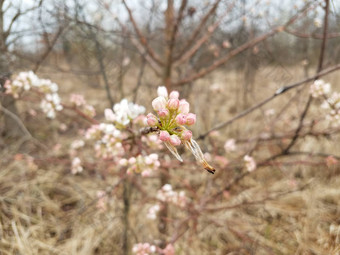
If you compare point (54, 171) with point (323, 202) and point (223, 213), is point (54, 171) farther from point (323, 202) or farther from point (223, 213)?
point (323, 202)

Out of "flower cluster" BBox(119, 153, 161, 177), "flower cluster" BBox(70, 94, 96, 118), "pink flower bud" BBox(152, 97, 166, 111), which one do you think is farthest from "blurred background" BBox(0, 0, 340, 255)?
"pink flower bud" BBox(152, 97, 166, 111)

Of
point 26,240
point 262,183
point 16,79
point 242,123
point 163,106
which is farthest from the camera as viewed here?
point 242,123

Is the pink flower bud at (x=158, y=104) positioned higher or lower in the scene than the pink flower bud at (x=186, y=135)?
higher

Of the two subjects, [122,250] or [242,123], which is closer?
[122,250]

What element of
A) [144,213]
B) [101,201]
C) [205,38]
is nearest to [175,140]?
[101,201]

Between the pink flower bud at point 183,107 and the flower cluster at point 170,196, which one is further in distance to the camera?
the flower cluster at point 170,196

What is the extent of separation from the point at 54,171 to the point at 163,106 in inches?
81.3

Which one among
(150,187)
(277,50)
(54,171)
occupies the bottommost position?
(150,187)

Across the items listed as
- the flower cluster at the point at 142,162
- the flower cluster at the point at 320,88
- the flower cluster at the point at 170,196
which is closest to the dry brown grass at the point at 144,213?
the flower cluster at the point at 170,196

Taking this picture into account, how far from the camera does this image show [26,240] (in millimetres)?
1524

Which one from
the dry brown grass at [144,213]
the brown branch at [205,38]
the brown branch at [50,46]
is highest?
the brown branch at [50,46]

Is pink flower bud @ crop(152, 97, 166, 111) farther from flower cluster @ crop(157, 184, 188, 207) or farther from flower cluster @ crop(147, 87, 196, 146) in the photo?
flower cluster @ crop(157, 184, 188, 207)

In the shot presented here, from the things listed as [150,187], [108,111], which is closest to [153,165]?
[108,111]

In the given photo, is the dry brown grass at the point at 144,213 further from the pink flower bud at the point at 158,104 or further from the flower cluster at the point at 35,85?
the pink flower bud at the point at 158,104
